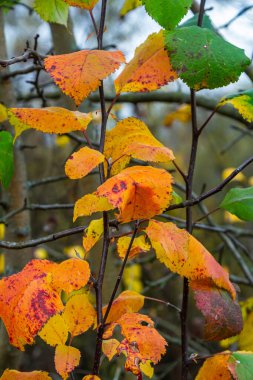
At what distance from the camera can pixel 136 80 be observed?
767 mm

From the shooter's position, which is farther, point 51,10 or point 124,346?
point 51,10

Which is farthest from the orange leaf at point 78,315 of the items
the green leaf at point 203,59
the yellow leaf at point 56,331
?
the green leaf at point 203,59

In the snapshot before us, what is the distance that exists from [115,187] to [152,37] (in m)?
0.30

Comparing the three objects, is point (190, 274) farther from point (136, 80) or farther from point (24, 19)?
point (24, 19)

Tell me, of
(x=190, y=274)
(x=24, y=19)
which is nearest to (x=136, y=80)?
(x=190, y=274)

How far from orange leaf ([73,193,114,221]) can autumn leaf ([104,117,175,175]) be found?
74 millimetres

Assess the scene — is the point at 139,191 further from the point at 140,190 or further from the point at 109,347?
the point at 109,347

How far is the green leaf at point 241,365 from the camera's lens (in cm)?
78

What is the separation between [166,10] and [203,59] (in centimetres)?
10

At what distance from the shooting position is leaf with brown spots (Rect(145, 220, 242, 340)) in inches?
28.8

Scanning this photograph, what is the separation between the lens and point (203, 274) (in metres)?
0.78

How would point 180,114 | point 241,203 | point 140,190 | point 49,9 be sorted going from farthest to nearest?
point 180,114 → point 49,9 → point 241,203 → point 140,190

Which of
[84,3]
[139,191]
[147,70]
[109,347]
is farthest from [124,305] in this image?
[84,3]

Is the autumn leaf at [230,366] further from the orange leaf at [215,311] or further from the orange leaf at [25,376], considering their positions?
the orange leaf at [25,376]
